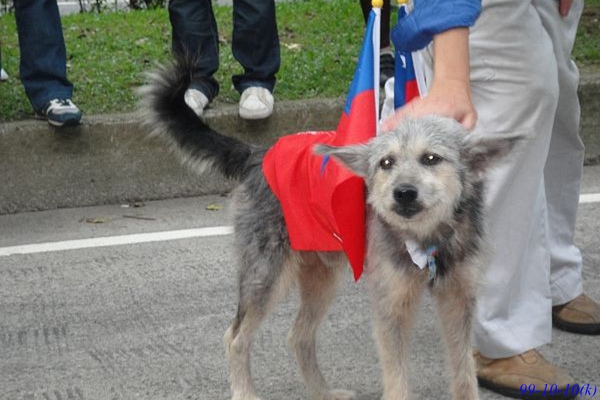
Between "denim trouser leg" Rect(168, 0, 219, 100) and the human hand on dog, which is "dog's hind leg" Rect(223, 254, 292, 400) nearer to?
the human hand on dog

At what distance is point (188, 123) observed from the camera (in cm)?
437

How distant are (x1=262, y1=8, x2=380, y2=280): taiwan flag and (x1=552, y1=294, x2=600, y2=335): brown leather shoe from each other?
1342 millimetres

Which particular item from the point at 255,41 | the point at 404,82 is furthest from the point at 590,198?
the point at 404,82

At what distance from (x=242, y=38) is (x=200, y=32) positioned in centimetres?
27

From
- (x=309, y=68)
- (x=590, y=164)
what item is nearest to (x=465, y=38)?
(x=590, y=164)

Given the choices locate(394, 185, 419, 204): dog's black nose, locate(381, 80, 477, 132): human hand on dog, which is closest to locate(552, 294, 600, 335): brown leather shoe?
locate(381, 80, 477, 132): human hand on dog

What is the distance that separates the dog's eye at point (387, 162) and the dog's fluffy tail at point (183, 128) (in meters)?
0.82

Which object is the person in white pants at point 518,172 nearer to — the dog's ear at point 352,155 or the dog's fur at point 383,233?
the dog's fur at point 383,233

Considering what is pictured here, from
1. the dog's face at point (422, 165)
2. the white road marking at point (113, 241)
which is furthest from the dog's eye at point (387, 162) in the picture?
the white road marking at point (113, 241)

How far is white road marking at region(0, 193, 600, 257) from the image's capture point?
601 centimetres

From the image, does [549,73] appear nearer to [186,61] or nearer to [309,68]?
[186,61]

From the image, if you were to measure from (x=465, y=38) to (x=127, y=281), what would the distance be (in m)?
2.54

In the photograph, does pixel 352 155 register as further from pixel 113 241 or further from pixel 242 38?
pixel 242 38

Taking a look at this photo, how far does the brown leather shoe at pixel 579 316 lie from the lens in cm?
469
